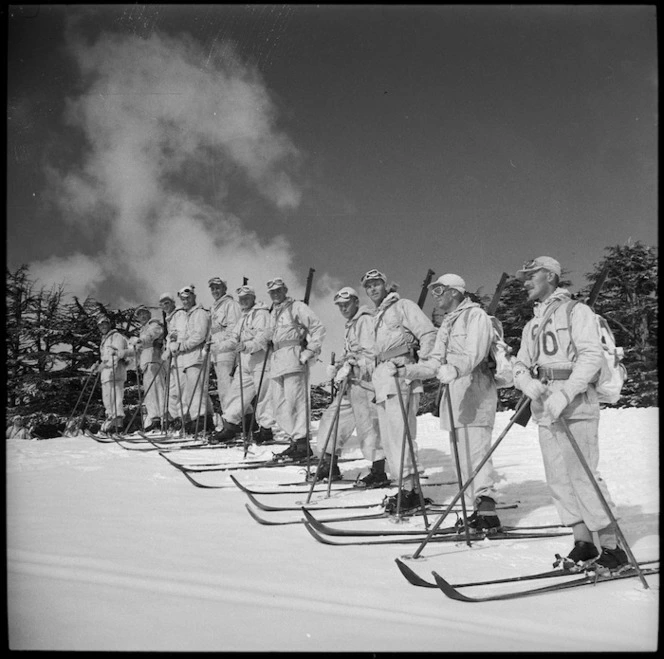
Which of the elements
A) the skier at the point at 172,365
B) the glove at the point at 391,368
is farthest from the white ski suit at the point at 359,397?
the skier at the point at 172,365

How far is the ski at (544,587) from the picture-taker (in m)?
2.89

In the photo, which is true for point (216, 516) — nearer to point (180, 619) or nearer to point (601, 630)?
point (180, 619)

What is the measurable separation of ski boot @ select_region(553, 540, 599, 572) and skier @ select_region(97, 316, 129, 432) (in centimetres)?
953

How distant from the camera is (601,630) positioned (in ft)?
8.84

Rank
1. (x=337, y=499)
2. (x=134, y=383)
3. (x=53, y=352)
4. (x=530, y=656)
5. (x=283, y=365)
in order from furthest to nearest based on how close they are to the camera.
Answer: (x=134, y=383), (x=53, y=352), (x=283, y=365), (x=337, y=499), (x=530, y=656)

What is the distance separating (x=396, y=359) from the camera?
5.25m

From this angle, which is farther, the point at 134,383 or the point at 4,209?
the point at 134,383

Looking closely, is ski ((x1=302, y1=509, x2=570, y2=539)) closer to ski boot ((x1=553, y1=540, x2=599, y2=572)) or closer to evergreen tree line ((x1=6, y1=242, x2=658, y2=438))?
ski boot ((x1=553, y1=540, x2=599, y2=572))

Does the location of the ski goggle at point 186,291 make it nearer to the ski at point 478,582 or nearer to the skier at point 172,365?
the skier at point 172,365

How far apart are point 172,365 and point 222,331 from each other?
1.66 m

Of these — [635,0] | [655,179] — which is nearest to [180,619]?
[655,179]

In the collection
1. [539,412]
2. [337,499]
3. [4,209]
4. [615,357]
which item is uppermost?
[4,209]

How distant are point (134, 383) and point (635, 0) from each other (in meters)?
11.8

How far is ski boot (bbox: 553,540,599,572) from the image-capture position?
3338 mm
